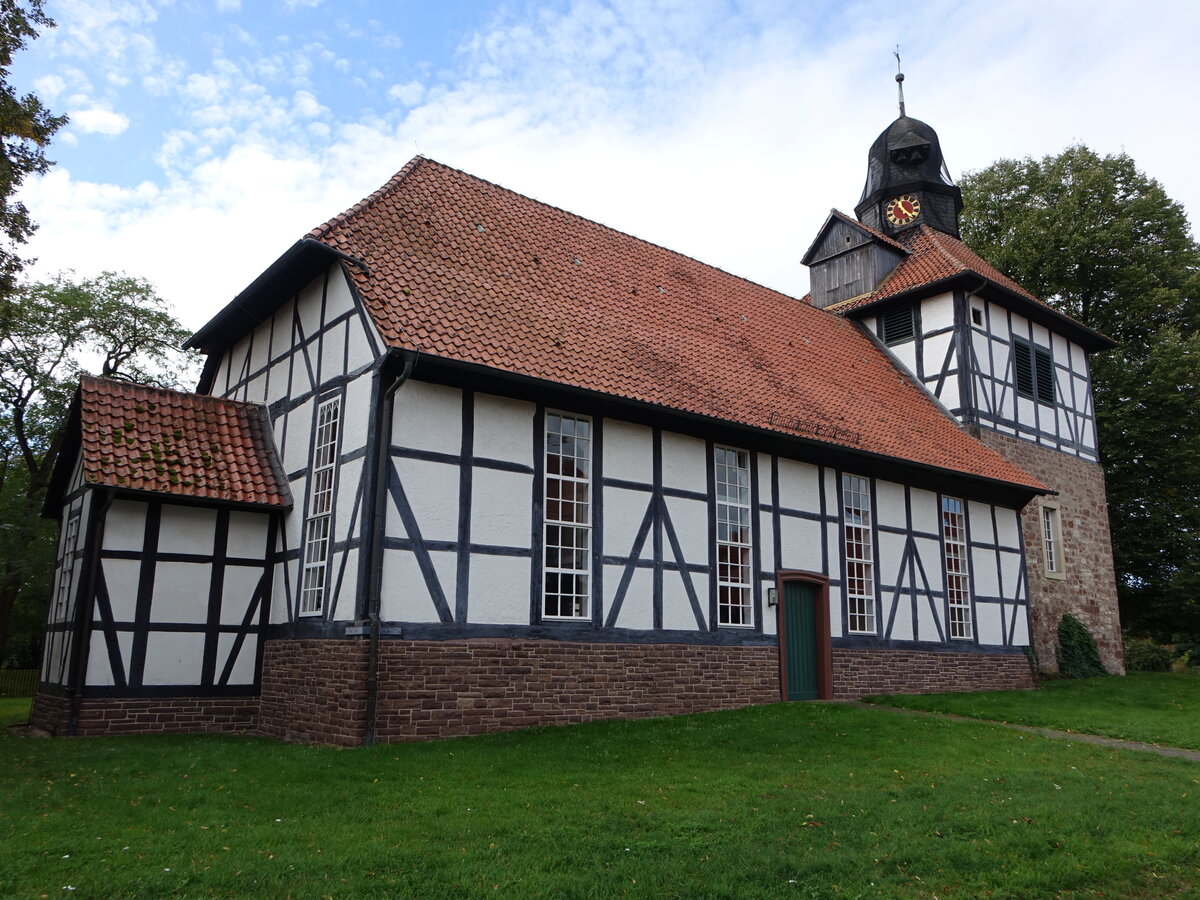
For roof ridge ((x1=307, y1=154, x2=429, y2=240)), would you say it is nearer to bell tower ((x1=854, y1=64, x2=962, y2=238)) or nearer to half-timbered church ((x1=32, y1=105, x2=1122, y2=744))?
half-timbered church ((x1=32, y1=105, x2=1122, y2=744))

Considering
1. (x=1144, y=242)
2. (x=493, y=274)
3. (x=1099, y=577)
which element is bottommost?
(x=1099, y=577)

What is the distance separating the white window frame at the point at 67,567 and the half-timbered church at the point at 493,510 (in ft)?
0.28

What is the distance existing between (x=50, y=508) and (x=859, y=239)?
19.4m

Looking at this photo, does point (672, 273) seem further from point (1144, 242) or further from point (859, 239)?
point (1144, 242)

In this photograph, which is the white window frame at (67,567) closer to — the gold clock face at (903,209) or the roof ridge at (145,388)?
the roof ridge at (145,388)

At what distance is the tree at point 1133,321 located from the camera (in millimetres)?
28047

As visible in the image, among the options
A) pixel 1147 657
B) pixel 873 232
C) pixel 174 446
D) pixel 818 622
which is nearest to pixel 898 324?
pixel 873 232

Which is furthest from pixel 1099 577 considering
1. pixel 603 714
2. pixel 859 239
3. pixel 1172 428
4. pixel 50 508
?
pixel 50 508

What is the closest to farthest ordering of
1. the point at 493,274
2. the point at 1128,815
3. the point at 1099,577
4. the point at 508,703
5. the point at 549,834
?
the point at 549,834 → the point at 1128,815 → the point at 508,703 → the point at 493,274 → the point at 1099,577

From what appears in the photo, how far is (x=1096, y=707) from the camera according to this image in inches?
626

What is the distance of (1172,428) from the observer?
93.7 feet

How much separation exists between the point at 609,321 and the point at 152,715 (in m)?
8.97

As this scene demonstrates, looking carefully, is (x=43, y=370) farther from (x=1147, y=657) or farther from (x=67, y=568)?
(x=1147, y=657)

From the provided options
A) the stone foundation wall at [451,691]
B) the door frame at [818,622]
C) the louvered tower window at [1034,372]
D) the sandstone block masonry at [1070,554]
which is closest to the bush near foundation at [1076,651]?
the sandstone block masonry at [1070,554]
